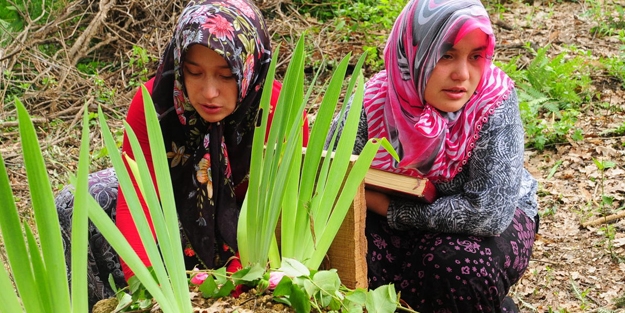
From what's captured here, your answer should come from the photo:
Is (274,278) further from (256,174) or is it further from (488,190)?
(488,190)

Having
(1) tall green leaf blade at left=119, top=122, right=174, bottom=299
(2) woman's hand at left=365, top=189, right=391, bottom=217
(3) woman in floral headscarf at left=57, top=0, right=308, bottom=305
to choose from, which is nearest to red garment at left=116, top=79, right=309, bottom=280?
(3) woman in floral headscarf at left=57, top=0, right=308, bottom=305

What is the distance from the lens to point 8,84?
4.71m

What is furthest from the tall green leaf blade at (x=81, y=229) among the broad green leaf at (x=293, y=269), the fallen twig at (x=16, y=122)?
the fallen twig at (x=16, y=122)

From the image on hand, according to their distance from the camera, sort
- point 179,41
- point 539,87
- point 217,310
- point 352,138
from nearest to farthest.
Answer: point 217,310 → point 352,138 → point 179,41 → point 539,87

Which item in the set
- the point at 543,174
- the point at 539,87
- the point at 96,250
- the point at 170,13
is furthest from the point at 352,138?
the point at 170,13

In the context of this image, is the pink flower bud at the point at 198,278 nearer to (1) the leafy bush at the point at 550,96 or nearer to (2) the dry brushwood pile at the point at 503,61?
(2) the dry brushwood pile at the point at 503,61

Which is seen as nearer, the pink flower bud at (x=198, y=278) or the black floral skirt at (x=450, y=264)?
the pink flower bud at (x=198, y=278)

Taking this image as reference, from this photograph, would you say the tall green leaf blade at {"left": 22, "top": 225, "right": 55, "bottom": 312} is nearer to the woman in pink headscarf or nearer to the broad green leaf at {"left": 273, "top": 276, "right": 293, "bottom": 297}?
the broad green leaf at {"left": 273, "top": 276, "right": 293, "bottom": 297}

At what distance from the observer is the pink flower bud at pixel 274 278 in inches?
56.1

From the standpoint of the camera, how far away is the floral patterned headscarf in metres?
2.11

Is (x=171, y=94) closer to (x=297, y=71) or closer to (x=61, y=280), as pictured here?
(x=297, y=71)

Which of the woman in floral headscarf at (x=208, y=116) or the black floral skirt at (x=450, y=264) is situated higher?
the woman in floral headscarf at (x=208, y=116)

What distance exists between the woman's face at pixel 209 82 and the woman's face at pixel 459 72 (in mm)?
588

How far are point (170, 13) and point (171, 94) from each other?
3415mm
